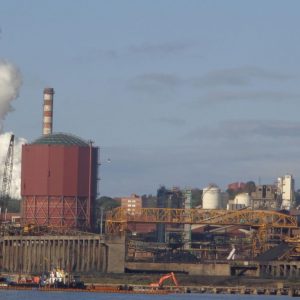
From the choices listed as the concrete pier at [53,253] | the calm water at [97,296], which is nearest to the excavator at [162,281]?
the calm water at [97,296]

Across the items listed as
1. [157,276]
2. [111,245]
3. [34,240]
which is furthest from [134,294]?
[34,240]

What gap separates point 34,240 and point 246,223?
27.5m

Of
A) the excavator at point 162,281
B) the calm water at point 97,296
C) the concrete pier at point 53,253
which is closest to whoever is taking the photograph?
the calm water at point 97,296

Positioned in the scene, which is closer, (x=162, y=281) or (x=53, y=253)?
(x=162, y=281)

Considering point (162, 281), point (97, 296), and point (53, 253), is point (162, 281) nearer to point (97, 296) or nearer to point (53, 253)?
point (97, 296)

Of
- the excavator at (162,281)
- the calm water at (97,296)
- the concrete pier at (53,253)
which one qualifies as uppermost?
the concrete pier at (53,253)

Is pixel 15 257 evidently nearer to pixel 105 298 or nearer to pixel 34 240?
pixel 34 240

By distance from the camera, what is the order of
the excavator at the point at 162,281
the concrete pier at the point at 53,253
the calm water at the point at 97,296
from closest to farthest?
the calm water at the point at 97,296 < the excavator at the point at 162,281 < the concrete pier at the point at 53,253

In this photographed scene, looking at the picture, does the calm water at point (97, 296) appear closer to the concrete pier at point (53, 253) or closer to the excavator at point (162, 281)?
the excavator at point (162, 281)


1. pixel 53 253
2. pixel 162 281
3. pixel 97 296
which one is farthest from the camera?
pixel 53 253

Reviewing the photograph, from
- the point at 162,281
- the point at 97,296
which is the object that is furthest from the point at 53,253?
the point at 97,296

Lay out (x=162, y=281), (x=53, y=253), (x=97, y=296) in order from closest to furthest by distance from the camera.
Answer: (x=97, y=296), (x=162, y=281), (x=53, y=253)

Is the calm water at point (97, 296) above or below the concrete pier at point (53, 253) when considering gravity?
below

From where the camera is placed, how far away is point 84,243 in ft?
620
